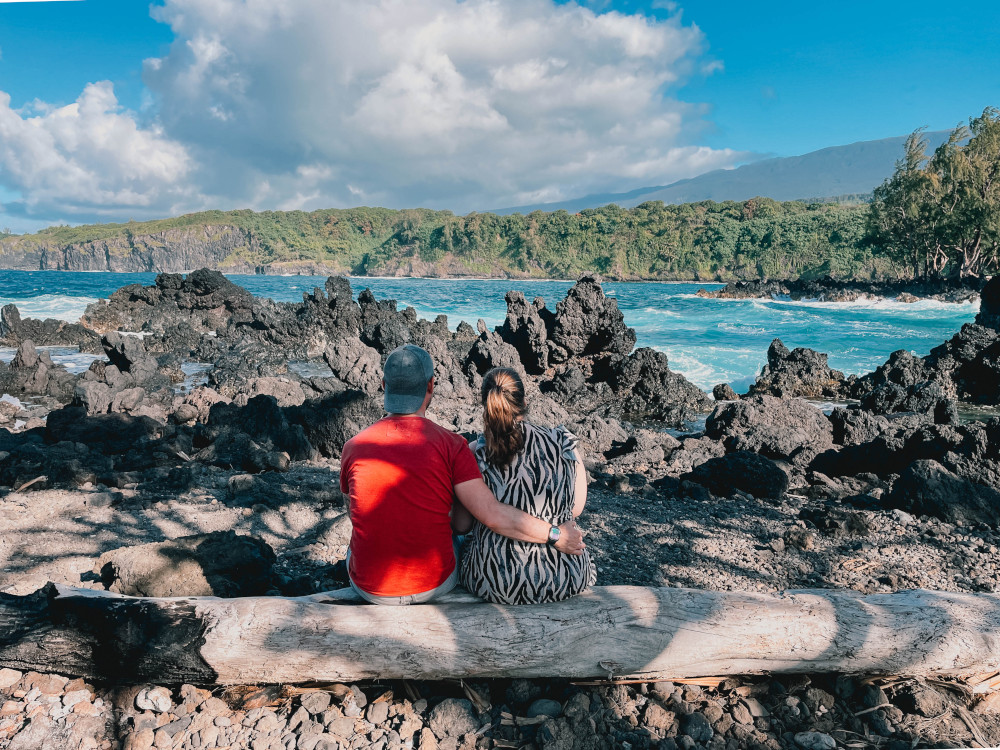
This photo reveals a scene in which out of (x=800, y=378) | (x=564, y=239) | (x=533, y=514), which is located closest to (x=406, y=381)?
(x=533, y=514)

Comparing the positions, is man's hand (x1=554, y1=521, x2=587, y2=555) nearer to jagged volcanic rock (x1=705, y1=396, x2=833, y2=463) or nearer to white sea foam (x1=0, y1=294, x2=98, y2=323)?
jagged volcanic rock (x1=705, y1=396, x2=833, y2=463)

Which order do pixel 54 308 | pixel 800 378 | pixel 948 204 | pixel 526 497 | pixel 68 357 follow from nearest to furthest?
pixel 526 497 < pixel 800 378 < pixel 68 357 < pixel 54 308 < pixel 948 204

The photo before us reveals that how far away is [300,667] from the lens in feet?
7.38

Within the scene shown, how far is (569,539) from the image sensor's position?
2285mm

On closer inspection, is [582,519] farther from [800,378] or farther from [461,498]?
[800,378]

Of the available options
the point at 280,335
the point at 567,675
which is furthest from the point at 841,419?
the point at 280,335

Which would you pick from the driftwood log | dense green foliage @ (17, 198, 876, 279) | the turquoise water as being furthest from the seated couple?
dense green foliage @ (17, 198, 876, 279)

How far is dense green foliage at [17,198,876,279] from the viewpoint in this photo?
90.9 m

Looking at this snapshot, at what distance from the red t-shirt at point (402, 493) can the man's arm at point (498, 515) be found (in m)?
0.05

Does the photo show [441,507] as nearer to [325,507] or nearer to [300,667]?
[300,667]

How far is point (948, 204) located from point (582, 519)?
170 ft

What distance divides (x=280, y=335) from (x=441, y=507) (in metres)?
21.5

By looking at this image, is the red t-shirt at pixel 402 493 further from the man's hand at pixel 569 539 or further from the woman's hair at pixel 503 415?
the man's hand at pixel 569 539

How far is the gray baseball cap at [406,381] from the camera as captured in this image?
2195 mm
